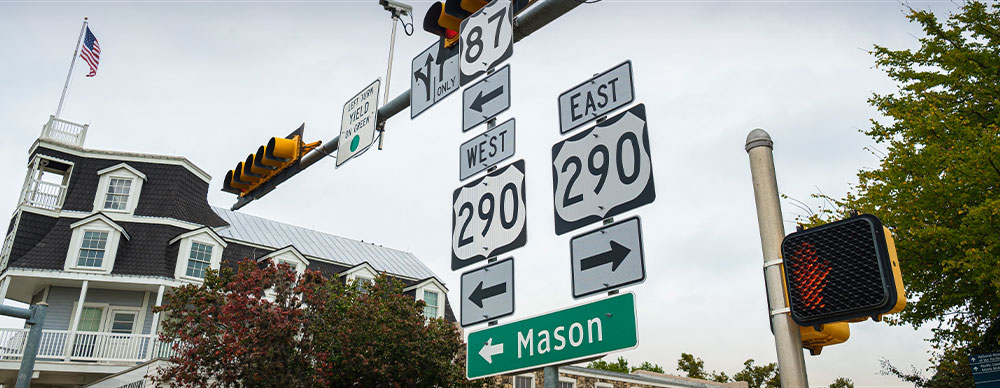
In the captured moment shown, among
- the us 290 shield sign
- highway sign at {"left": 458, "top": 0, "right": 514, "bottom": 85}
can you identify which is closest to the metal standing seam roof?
highway sign at {"left": 458, "top": 0, "right": 514, "bottom": 85}

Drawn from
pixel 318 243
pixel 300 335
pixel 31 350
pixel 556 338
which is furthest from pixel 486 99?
pixel 318 243

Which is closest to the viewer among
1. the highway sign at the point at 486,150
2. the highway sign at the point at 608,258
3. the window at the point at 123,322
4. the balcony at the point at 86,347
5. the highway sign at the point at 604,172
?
the highway sign at the point at 608,258

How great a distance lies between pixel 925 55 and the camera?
57.6 ft

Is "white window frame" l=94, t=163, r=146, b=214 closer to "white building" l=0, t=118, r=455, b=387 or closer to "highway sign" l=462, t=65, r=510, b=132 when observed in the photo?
"white building" l=0, t=118, r=455, b=387

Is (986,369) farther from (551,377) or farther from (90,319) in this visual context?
(90,319)

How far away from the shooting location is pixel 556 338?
455cm

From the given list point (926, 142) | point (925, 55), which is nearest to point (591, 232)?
point (926, 142)

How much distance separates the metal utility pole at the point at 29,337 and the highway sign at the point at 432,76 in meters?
9.18

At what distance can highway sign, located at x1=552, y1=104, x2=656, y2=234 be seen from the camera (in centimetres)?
455

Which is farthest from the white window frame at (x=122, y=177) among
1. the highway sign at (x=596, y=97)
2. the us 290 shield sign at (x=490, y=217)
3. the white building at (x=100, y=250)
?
the highway sign at (x=596, y=97)

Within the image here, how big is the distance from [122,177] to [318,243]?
32.8 feet

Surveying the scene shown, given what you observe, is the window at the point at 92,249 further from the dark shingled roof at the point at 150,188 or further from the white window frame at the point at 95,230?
the dark shingled roof at the point at 150,188

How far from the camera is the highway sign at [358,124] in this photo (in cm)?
827

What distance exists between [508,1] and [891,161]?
13.4m
